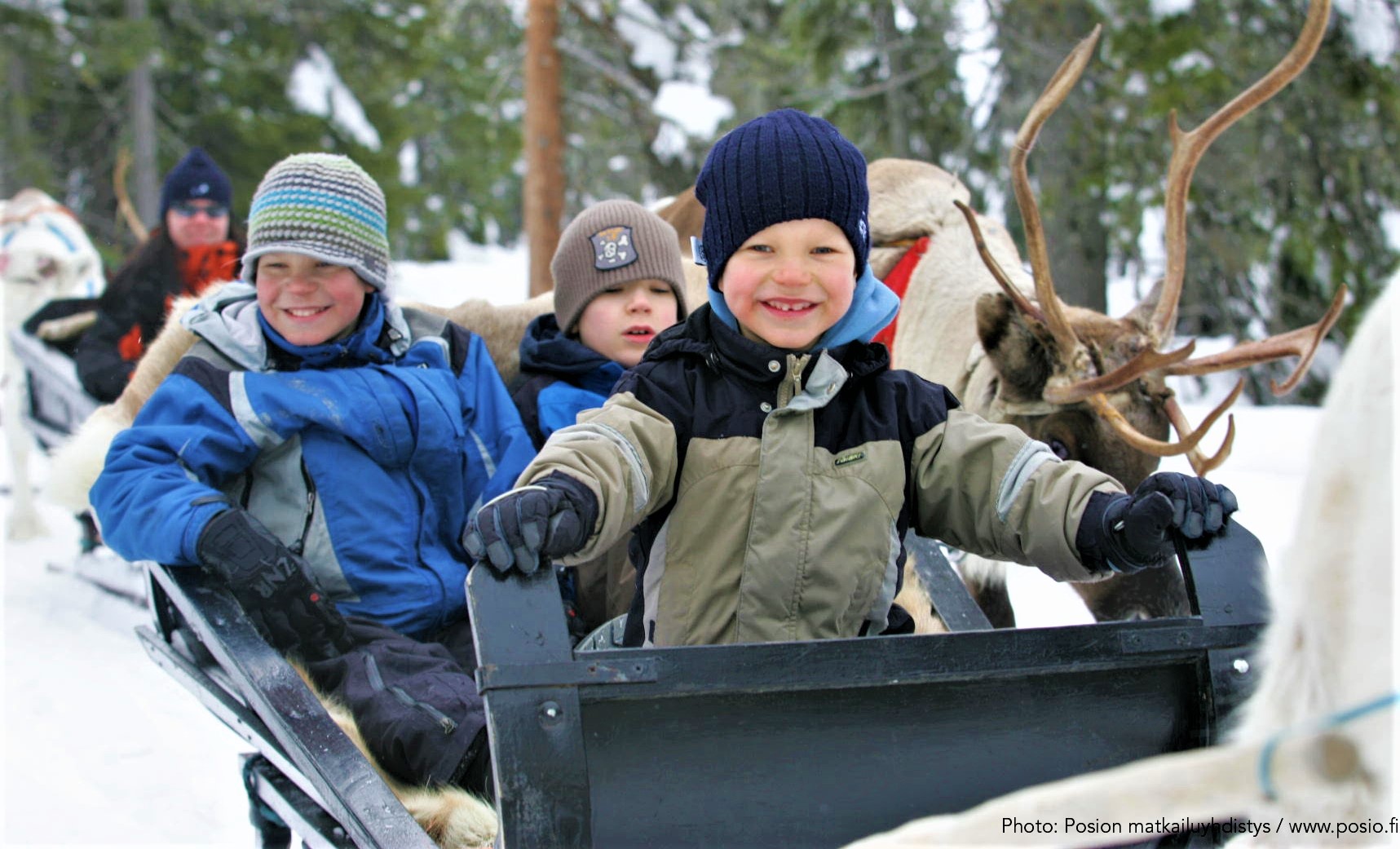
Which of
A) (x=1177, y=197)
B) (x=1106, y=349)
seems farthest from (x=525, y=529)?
(x=1177, y=197)

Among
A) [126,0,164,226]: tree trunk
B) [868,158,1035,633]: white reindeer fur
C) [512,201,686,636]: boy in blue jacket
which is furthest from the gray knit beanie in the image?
[126,0,164,226]: tree trunk

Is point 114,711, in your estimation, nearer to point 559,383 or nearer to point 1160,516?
point 559,383

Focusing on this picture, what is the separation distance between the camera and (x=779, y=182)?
1957 millimetres

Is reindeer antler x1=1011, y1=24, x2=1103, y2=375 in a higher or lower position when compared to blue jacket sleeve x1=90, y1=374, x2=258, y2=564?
higher

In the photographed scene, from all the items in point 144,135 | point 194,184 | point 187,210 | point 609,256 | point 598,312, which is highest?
point 144,135

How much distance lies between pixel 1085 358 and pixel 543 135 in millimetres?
7477

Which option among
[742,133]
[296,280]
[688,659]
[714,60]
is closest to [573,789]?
[688,659]

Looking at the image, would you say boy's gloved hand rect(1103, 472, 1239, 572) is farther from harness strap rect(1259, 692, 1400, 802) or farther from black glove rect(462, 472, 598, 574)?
harness strap rect(1259, 692, 1400, 802)

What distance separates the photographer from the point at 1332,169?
7949mm

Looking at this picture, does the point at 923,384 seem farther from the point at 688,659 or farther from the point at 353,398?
the point at 353,398

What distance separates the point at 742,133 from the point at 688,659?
0.97 meters

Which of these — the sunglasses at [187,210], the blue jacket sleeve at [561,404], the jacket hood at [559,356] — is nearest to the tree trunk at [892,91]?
the sunglasses at [187,210]

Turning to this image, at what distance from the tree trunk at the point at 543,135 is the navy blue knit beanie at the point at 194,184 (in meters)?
3.76

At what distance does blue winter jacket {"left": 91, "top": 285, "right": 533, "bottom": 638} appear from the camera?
2762 mm
